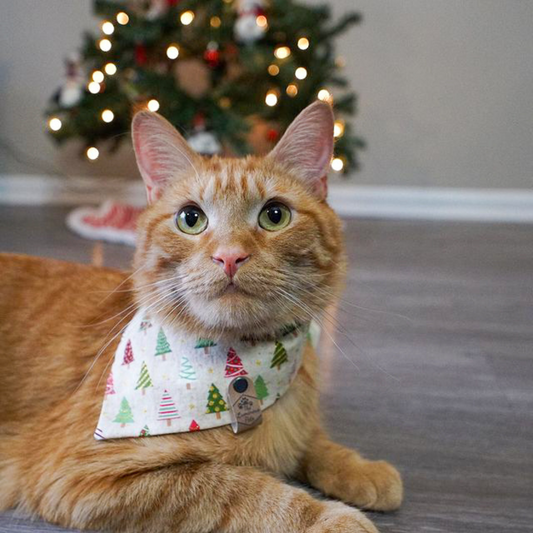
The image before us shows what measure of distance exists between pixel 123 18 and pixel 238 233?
7.74 ft

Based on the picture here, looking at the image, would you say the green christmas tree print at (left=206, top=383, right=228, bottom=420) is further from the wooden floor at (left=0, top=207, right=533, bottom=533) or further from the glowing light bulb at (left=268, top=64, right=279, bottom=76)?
the glowing light bulb at (left=268, top=64, right=279, bottom=76)

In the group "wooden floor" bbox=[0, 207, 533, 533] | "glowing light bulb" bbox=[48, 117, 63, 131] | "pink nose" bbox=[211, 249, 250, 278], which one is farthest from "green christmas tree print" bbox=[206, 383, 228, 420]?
"glowing light bulb" bbox=[48, 117, 63, 131]

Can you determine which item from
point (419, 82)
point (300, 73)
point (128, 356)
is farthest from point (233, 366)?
point (419, 82)

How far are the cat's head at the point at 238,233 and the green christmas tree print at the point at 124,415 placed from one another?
0.52 ft

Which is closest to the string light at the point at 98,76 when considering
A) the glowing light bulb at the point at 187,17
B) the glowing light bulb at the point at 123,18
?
the glowing light bulb at the point at 123,18

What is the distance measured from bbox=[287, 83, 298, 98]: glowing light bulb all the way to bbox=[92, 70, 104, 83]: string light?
35.3 inches

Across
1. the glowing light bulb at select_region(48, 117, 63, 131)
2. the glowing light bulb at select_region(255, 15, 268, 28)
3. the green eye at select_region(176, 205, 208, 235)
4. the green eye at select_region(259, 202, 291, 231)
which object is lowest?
the glowing light bulb at select_region(48, 117, 63, 131)

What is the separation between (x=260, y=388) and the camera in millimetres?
1130

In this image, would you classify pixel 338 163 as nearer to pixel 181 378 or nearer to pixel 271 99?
pixel 271 99

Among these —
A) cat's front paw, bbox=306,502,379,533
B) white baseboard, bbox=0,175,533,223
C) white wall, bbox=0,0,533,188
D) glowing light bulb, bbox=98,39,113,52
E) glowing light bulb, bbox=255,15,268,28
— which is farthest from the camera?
white baseboard, bbox=0,175,533,223

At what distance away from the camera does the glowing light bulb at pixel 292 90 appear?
3.00 m

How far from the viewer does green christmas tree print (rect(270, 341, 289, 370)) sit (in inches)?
44.4

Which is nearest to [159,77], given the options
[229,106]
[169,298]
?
[229,106]

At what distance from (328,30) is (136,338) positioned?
7.83 feet
